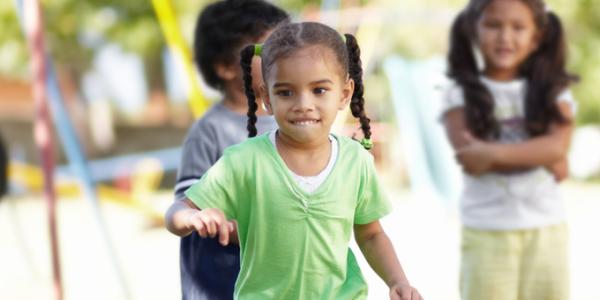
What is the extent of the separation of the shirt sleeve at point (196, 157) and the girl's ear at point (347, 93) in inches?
24.5

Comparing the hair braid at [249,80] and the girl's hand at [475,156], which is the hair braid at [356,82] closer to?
the hair braid at [249,80]

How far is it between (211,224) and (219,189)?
197mm

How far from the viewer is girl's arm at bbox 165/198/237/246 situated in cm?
208

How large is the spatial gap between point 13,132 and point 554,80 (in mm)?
20213

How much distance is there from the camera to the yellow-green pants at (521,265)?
11.0ft

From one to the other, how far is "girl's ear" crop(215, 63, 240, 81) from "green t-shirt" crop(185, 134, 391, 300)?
815 mm

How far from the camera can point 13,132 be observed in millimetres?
22391

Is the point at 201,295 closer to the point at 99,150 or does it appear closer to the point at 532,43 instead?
the point at 532,43

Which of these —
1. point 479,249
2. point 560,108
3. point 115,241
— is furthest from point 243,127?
point 115,241

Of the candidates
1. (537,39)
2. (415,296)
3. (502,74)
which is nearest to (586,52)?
(537,39)

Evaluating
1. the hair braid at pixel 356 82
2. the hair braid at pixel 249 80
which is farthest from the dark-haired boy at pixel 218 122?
the hair braid at pixel 356 82

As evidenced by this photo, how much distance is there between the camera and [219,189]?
89.4 inches

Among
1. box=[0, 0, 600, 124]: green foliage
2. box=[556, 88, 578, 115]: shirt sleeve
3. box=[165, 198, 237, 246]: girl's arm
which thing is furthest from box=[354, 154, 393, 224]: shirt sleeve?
box=[0, 0, 600, 124]: green foliage

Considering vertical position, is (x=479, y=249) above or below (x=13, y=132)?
above
